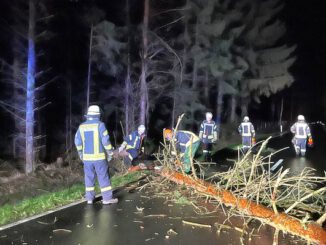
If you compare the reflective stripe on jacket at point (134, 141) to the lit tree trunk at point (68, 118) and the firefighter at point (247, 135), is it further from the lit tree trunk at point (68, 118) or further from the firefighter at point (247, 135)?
the lit tree trunk at point (68, 118)

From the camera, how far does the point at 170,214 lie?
806cm

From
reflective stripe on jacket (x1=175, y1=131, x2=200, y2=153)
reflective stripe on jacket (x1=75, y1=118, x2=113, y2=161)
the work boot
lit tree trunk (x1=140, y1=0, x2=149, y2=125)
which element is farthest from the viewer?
lit tree trunk (x1=140, y1=0, x2=149, y2=125)

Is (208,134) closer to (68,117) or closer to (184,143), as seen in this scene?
(184,143)

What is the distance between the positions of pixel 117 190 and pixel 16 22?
1027 cm

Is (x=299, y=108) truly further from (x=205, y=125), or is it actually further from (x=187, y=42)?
(x=205, y=125)

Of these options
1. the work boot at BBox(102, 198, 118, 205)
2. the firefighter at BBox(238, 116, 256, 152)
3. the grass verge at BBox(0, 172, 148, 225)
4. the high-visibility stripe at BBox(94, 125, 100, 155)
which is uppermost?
the high-visibility stripe at BBox(94, 125, 100, 155)

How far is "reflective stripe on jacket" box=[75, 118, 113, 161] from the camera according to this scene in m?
8.52

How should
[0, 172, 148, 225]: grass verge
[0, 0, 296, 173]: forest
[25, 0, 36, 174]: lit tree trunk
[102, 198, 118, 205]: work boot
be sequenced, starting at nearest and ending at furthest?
[0, 172, 148, 225]: grass verge
[102, 198, 118, 205]: work boot
[25, 0, 36, 174]: lit tree trunk
[0, 0, 296, 173]: forest

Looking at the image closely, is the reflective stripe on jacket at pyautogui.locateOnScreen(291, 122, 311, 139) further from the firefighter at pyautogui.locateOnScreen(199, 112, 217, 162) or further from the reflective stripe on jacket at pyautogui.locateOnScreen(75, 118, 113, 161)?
the reflective stripe on jacket at pyautogui.locateOnScreen(75, 118, 113, 161)

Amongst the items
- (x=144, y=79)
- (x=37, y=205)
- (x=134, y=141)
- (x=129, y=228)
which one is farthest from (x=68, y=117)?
(x=129, y=228)

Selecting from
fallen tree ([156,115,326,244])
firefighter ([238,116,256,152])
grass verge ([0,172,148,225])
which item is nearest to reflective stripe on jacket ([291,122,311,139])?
firefighter ([238,116,256,152])

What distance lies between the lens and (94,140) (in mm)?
8523

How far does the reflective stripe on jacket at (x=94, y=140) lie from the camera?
27.9ft

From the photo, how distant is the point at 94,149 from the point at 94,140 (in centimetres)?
18
